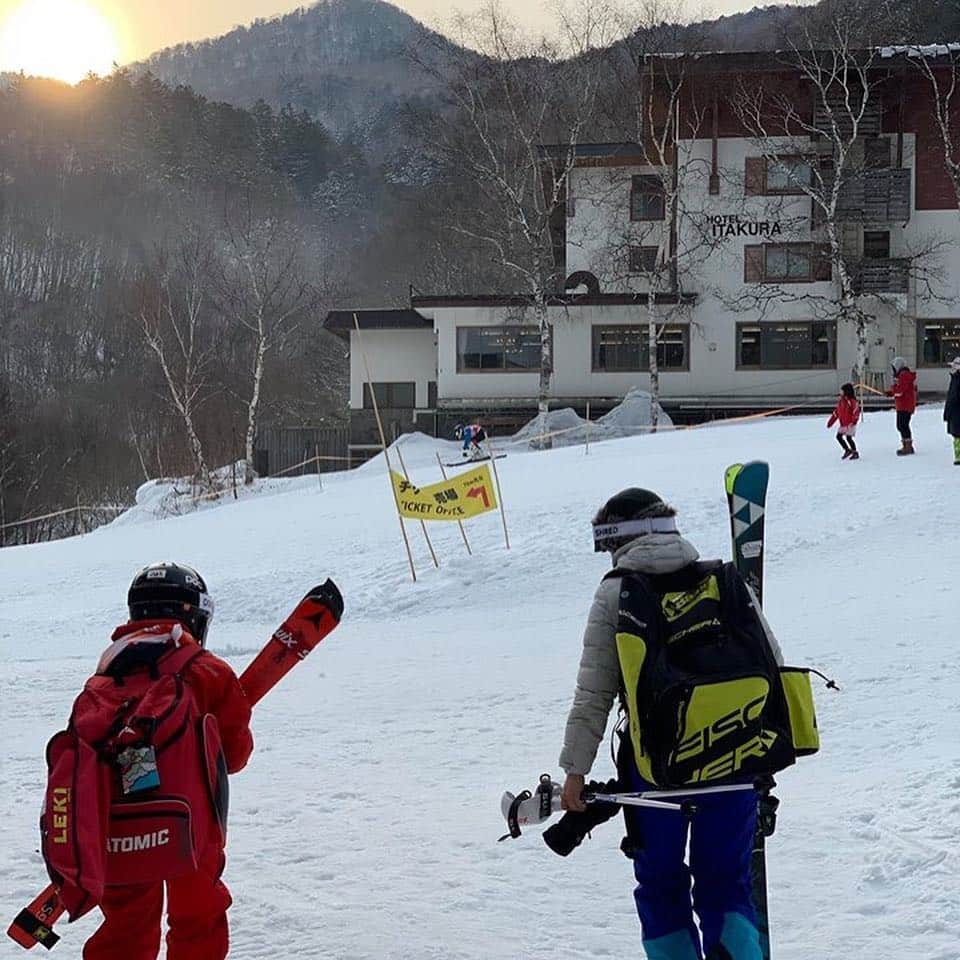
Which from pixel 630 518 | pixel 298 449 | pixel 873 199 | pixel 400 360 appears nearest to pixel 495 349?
pixel 400 360

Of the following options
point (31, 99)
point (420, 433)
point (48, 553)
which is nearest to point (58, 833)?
point (48, 553)

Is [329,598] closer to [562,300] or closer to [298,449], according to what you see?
[562,300]

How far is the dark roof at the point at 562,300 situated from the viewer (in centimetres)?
3638

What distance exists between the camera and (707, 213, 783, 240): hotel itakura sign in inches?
1490

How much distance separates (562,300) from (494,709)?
2930 centimetres

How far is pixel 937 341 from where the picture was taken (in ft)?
122

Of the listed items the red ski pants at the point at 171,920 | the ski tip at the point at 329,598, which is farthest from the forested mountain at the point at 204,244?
the red ski pants at the point at 171,920

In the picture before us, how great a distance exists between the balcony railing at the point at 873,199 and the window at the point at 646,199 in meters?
5.98

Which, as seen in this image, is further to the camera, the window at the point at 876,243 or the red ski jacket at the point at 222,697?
the window at the point at 876,243

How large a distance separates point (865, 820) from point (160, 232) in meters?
91.3

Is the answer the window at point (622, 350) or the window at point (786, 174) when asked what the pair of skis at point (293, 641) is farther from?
the window at point (786, 174)

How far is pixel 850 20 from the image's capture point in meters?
38.7

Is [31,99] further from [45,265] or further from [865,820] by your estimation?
[865,820]

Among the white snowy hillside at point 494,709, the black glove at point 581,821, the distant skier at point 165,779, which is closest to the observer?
the distant skier at point 165,779
